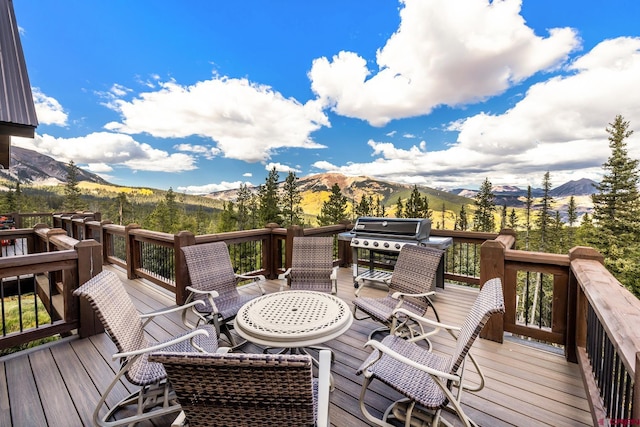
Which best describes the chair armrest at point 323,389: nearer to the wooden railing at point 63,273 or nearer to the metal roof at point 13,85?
the wooden railing at point 63,273

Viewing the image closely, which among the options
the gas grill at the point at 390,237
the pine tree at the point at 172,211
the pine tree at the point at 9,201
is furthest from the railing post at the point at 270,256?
the pine tree at the point at 172,211

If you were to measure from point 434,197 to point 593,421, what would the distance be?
70480mm

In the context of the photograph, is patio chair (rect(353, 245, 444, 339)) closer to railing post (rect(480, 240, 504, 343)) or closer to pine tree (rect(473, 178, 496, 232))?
railing post (rect(480, 240, 504, 343))

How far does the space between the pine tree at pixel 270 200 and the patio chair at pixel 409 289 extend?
21.3 meters

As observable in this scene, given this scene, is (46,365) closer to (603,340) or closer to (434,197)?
(603,340)

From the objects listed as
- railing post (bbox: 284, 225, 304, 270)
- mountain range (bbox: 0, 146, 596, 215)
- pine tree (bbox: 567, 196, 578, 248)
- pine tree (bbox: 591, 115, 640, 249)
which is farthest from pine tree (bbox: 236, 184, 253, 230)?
pine tree (bbox: 567, 196, 578, 248)

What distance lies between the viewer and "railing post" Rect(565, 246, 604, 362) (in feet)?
7.91

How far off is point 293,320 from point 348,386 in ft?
2.37

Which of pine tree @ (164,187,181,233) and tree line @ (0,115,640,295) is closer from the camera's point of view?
tree line @ (0,115,640,295)

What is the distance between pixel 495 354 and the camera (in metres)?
2.67

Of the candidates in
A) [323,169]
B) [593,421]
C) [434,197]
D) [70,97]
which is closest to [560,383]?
[593,421]

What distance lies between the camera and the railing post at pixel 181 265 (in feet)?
12.4

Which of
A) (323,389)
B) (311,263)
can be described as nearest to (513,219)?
(311,263)

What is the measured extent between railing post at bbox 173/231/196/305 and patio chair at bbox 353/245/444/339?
2.48 m
